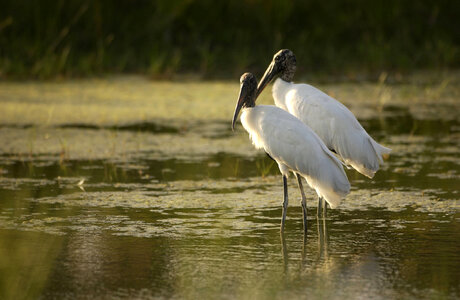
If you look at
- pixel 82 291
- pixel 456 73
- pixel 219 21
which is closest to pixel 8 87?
pixel 219 21

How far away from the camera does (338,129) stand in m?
7.18

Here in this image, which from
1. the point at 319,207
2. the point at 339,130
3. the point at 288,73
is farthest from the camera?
the point at 288,73

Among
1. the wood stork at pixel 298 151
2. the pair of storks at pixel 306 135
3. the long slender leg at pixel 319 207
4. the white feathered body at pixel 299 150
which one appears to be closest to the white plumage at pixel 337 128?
the pair of storks at pixel 306 135

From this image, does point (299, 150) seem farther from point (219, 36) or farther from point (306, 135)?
point (219, 36)

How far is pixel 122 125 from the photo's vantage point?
37.7 ft

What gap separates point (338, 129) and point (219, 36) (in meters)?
11.9

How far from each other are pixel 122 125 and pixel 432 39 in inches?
374

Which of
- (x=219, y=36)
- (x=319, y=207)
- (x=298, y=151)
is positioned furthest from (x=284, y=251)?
(x=219, y=36)

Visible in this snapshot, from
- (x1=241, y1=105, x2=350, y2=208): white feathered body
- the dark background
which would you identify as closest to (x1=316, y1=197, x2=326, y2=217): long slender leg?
(x1=241, y1=105, x2=350, y2=208): white feathered body

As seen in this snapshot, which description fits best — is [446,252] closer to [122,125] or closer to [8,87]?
[122,125]

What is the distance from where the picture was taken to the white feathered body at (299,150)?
618cm

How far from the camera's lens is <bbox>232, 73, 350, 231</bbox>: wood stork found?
619 centimetres

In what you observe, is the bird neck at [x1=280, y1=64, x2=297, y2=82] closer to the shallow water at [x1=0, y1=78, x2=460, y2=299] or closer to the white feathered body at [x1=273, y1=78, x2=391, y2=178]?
the white feathered body at [x1=273, y1=78, x2=391, y2=178]

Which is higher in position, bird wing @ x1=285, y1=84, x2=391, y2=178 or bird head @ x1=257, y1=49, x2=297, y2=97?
bird head @ x1=257, y1=49, x2=297, y2=97
